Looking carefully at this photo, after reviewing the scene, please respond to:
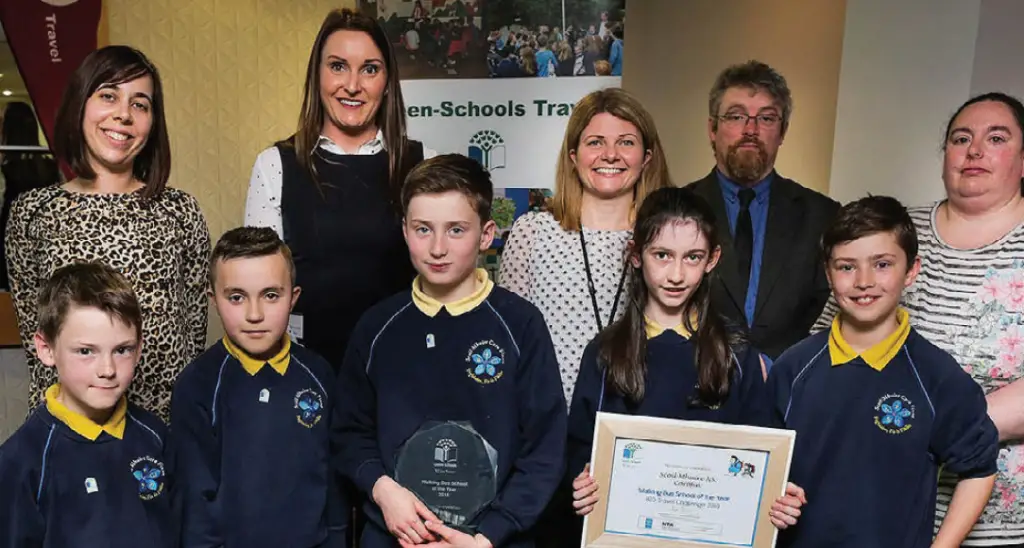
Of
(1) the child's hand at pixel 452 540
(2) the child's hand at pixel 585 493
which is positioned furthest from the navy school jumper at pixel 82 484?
(2) the child's hand at pixel 585 493

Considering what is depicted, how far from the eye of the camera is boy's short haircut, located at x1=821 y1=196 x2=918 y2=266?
1863 millimetres

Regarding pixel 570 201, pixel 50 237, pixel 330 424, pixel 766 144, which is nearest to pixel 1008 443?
pixel 766 144

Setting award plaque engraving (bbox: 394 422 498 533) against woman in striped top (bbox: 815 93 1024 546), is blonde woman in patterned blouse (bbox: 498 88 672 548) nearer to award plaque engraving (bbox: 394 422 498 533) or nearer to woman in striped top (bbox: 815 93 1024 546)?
award plaque engraving (bbox: 394 422 498 533)

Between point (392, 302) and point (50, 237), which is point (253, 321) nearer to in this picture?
point (392, 302)

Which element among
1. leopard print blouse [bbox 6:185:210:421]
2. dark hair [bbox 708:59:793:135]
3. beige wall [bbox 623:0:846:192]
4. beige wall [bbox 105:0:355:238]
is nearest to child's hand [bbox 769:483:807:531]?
dark hair [bbox 708:59:793:135]

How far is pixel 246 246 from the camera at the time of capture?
6.39 feet

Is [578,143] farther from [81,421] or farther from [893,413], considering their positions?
[81,421]

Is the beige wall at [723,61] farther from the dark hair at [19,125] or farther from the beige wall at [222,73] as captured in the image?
the dark hair at [19,125]

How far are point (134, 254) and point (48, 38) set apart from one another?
93.4 inches

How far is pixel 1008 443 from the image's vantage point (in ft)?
6.59

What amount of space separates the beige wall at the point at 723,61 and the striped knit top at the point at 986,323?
2.14 m

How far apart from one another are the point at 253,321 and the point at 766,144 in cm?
188

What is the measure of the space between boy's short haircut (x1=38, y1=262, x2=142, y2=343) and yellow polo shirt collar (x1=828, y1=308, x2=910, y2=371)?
1.82 m

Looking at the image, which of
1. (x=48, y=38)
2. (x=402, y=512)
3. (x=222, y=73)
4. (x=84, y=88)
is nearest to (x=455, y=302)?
(x=402, y=512)
